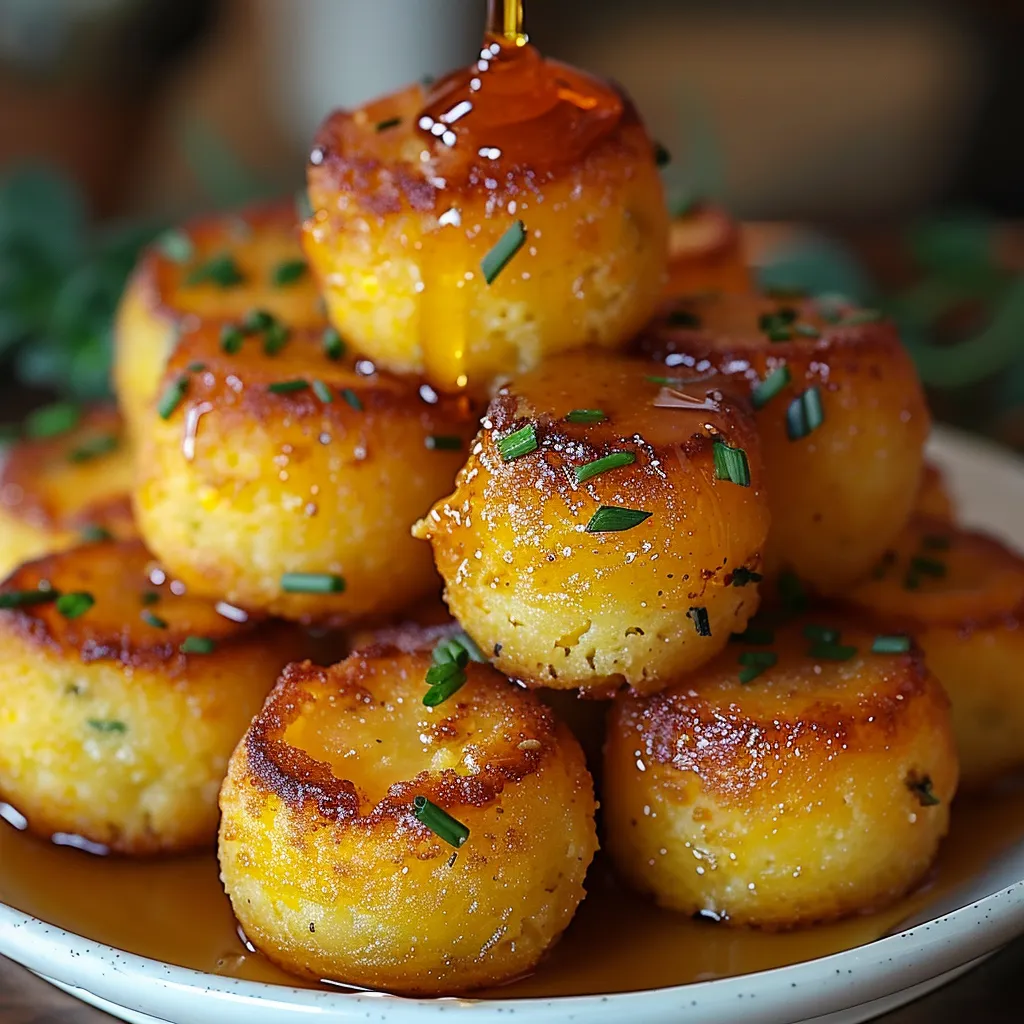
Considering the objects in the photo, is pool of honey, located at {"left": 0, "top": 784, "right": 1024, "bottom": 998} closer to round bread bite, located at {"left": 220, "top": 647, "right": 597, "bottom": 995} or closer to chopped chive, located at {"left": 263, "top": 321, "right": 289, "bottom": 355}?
round bread bite, located at {"left": 220, "top": 647, "right": 597, "bottom": 995}

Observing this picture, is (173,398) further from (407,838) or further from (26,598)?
(407,838)

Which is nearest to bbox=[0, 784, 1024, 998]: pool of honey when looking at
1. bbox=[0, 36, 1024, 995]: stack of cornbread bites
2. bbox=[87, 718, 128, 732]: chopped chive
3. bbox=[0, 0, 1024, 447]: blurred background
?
bbox=[0, 36, 1024, 995]: stack of cornbread bites

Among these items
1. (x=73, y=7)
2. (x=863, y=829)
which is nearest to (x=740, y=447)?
(x=863, y=829)

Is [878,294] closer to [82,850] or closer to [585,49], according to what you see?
[82,850]

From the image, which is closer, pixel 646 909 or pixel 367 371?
pixel 646 909

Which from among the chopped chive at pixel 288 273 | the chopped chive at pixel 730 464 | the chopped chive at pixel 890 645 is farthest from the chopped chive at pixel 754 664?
the chopped chive at pixel 288 273
